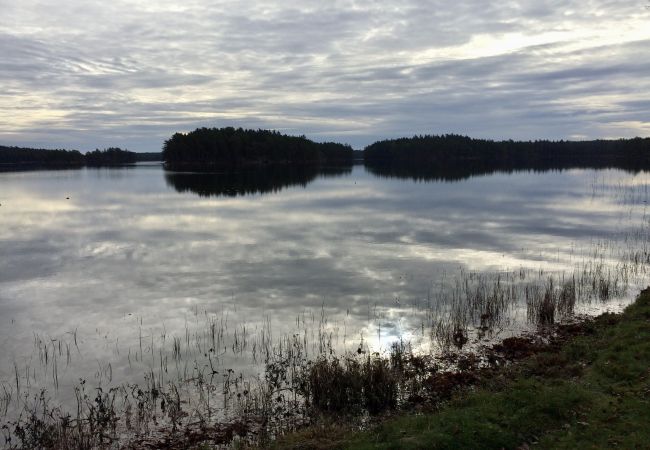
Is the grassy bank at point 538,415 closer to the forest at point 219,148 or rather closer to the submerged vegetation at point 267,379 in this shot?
the submerged vegetation at point 267,379

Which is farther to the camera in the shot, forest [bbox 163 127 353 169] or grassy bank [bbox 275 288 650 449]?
forest [bbox 163 127 353 169]

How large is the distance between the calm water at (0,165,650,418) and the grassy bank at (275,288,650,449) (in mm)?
4810

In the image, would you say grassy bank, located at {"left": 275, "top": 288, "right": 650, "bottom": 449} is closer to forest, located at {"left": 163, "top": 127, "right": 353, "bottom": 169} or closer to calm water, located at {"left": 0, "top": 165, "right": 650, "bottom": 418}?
calm water, located at {"left": 0, "top": 165, "right": 650, "bottom": 418}

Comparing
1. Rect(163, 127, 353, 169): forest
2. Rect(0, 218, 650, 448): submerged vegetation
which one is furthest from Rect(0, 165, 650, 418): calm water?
Rect(163, 127, 353, 169): forest

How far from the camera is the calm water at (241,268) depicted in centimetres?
1672

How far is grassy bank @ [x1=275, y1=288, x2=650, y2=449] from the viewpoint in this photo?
9.38m

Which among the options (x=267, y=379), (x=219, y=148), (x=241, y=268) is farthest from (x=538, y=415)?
(x=219, y=148)

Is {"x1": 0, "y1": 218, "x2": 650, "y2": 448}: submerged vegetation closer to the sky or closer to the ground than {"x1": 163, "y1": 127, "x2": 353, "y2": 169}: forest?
closer to the ground

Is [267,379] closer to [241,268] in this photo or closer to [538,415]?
[538,415]

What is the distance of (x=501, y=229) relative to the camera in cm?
3959

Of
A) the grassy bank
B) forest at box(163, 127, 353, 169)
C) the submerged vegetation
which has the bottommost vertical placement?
the submerged vegetation

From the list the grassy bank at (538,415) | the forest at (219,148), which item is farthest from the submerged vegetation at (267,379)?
the forest at (219,148)

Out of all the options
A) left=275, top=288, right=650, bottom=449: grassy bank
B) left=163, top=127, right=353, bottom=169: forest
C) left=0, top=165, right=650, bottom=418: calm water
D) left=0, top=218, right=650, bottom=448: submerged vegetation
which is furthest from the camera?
left=163, top=127, right=353, bottom=169: forest

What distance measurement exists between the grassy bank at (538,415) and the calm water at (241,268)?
4.81m
